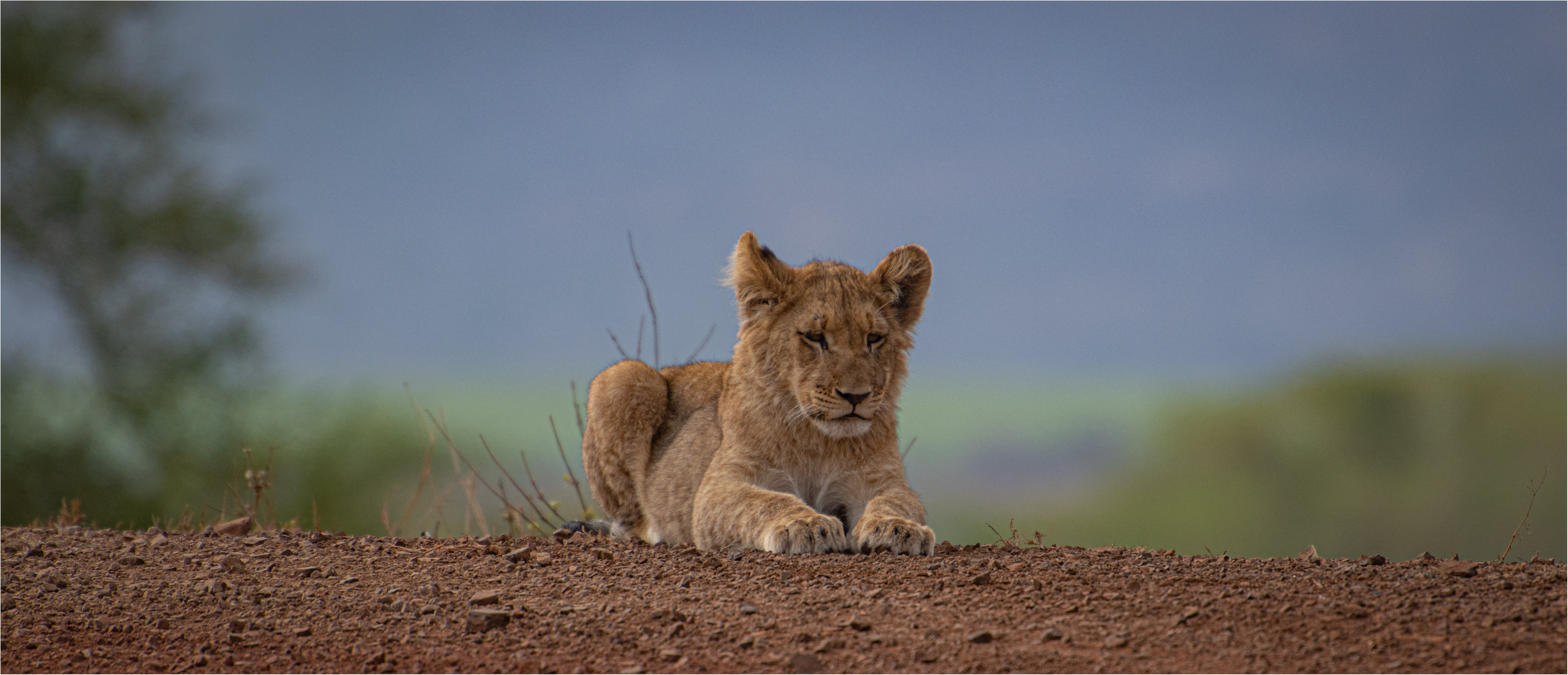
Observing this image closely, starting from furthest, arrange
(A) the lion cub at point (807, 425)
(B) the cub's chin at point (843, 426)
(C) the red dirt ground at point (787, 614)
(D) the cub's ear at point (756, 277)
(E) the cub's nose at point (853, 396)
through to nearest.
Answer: (D) the cub's ear at point (756, 277)
(B) the cub's chin at point (843, 426)
(E) the cub's nose at point (853, 396)
(A) the lion cub at point (807, 425)
(C) the red dirt ground at point (787, 614)

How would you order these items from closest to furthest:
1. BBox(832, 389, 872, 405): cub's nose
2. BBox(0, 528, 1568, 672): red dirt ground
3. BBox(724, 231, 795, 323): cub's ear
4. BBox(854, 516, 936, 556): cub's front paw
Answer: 1. BBox(0, 528, 1568, 672): red dirt ground
2. BBox(854, 516, 936, 556): cub's front paw
3. BBox(832, 389, 872, 405): cub's nose
4. BBox(724, 231, 795, 323): cub's ear

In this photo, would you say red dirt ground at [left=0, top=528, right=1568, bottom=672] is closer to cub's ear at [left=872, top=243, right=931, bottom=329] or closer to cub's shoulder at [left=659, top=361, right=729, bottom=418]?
cub's ear at [left=872, top=243, right=931, bottom=329]

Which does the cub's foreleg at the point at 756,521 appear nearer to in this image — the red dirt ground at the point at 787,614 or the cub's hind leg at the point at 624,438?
the red dirt ground at the point at 787,614

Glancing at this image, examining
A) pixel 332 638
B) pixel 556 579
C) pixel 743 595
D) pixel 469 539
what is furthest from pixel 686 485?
pixel 332 638

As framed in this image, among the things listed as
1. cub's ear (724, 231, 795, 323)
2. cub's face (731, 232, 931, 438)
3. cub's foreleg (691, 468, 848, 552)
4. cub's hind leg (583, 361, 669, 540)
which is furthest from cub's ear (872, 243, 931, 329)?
cub's hind leg (583, 361, 669, 540)

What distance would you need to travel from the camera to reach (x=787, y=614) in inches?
189

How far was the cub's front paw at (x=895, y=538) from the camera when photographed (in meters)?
5.93

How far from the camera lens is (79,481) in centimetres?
1759

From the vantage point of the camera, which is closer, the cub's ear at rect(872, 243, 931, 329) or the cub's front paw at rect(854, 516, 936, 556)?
the cub's front paw at rect(854, 516, 936, 556)

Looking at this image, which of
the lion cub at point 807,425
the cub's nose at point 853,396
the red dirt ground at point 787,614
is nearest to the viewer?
the red dirt ground at point 787,614

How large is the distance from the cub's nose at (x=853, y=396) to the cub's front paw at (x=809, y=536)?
0.70 meters

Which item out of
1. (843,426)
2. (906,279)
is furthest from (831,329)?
(906,279)

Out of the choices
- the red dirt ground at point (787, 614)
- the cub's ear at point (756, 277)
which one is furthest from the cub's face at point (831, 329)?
the red dirt ground at point (787, 614)

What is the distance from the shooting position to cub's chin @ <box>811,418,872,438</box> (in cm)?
661
